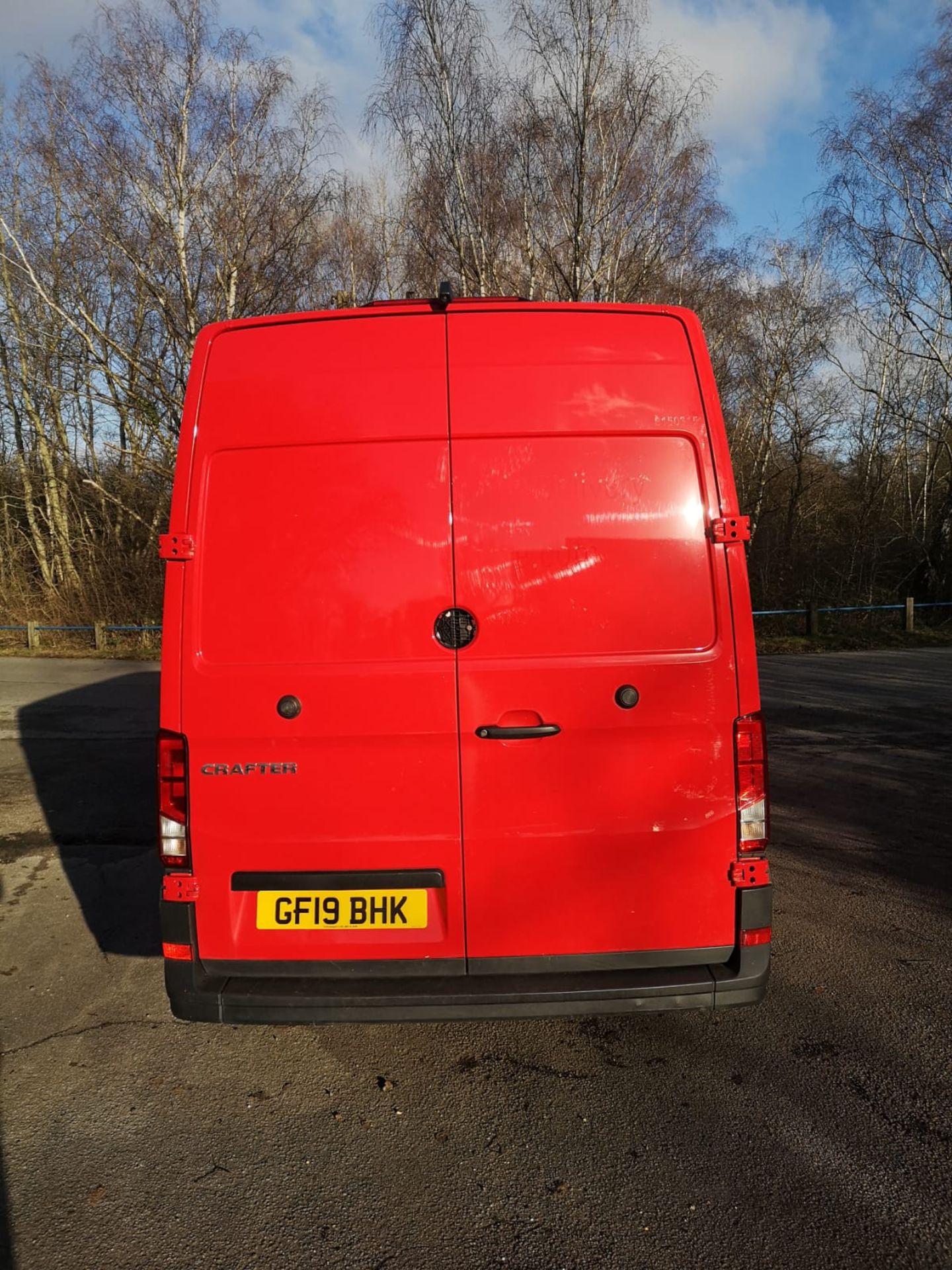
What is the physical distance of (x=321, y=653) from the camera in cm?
253

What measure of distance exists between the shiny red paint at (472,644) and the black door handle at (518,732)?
0.02 meters

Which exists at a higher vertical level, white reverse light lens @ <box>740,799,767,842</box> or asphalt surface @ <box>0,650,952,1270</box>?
white reverse light lens @ <box>740,799,767,842</box>

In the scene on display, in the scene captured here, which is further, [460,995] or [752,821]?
[752,821]

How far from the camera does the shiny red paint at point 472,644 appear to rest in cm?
253

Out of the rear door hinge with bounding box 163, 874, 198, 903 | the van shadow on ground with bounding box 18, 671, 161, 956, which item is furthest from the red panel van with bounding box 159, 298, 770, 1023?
the van shadow on ground with bounding box 18, 671, 161, 956

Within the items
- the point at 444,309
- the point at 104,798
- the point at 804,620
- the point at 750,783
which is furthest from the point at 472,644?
the point at 804,620

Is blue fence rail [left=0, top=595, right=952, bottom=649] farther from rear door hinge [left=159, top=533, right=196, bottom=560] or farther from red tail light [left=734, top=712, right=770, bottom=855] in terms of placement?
rear door hinge [left=159, top=533, right=196, bottom=560]

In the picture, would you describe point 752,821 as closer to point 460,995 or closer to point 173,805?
point 460,995

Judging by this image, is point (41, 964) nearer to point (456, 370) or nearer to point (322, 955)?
point (322, 955)

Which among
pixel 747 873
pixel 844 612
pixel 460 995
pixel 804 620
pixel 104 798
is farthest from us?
pixel 844 612

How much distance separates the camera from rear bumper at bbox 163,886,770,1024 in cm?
252

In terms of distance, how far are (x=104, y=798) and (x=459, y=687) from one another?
5.51m

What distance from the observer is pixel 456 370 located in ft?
8.53

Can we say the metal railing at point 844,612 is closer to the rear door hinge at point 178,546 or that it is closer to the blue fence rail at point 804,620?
the blue fence rail at point 804,620
